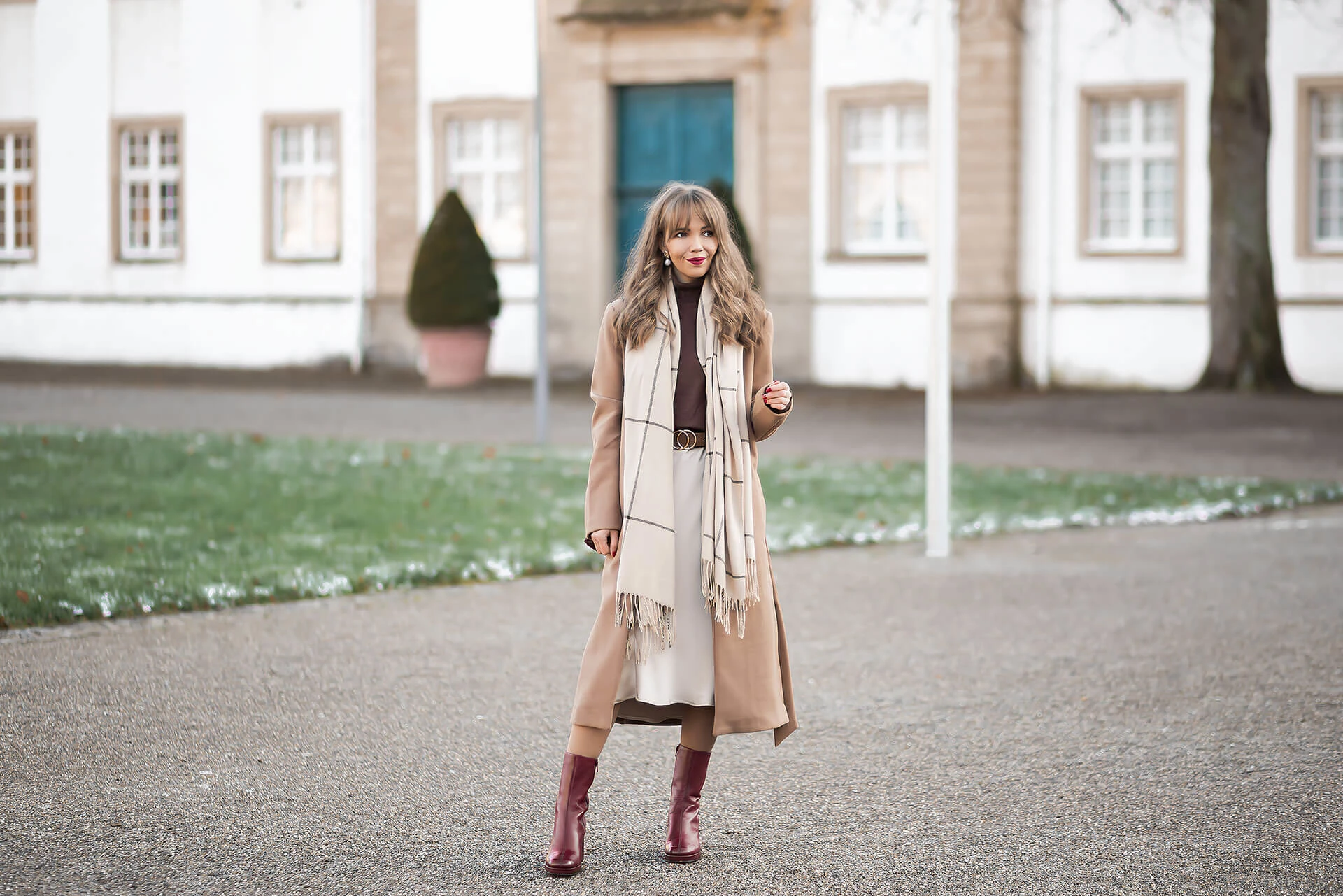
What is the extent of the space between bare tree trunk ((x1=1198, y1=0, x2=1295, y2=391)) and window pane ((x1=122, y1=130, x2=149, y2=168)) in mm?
15446

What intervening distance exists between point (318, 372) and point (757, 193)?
6492mm

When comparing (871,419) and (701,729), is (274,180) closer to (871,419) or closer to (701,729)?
(871,419)

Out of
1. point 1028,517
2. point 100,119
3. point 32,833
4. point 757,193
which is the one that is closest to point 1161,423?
point 1028,517

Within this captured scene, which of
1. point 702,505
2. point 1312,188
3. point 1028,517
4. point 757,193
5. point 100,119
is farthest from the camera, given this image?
point 100,119

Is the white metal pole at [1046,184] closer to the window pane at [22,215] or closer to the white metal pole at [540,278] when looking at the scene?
the white metal pole at [540,278]

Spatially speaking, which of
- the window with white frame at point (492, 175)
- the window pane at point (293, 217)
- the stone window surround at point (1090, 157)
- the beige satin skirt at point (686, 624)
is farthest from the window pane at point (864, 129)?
the beige satin skirt at point (686, 624)

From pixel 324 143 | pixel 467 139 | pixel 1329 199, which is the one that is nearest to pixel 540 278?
pixel 467 139

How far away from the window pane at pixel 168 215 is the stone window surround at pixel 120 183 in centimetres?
12

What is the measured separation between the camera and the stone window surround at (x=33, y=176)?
91.9ft

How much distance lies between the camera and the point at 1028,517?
430 inches

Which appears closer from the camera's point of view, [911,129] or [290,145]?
[911,129]

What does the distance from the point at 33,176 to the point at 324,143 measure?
5107 millimetres

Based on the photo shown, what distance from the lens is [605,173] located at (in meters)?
24.7

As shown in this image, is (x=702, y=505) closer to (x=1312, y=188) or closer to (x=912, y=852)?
(x=912, y=852)
